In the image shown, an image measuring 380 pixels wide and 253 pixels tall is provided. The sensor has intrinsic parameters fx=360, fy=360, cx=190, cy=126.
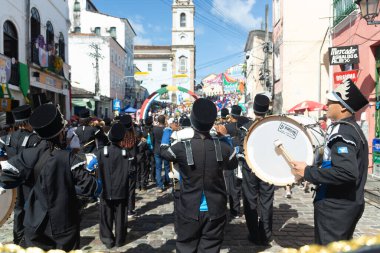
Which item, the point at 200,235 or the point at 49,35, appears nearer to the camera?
the point at 200,235

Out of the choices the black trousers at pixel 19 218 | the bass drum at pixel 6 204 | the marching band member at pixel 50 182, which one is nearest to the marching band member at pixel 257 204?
the marching band member at pixel 50 182

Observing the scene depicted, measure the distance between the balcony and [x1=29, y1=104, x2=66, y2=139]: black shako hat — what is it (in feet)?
36.5

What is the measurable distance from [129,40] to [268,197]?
53.8 meters

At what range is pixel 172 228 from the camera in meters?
6.47

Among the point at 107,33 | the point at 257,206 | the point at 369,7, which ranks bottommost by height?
the point at 257,206

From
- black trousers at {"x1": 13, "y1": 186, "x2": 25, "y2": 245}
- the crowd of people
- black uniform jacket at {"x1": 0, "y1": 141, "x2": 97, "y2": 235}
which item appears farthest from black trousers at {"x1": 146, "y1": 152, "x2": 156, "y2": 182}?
black uniform jacket at {"x1": 0, "y1": 141, "x2": 97, "y2": 235}

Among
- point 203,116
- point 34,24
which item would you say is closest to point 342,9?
point 203,116

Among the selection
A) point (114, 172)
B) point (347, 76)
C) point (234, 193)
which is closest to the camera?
point (114, 172)

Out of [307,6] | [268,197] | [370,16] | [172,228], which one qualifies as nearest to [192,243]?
[268,197]

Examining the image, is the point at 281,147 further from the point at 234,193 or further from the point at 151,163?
the point at 151,163

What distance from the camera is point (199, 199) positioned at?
3686mm

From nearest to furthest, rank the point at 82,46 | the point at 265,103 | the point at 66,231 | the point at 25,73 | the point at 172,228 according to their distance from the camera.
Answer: the point at 66,231 → the point at 265,103 → the point at 172,228 → the point at 25,73 → the point at 82,46

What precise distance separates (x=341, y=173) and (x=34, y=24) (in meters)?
18.2

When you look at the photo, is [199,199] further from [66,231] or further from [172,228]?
[172,228]
